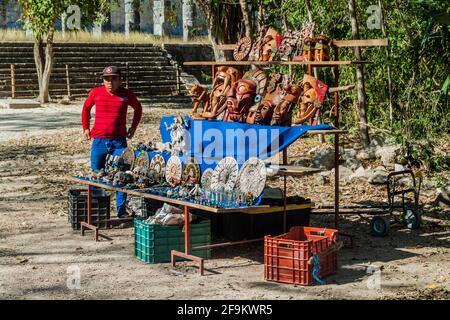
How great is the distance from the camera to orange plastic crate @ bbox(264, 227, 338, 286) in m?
7.45

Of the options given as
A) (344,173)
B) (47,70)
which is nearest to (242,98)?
(344,173)

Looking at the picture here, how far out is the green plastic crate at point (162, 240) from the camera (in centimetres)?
839

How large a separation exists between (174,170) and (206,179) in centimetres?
65

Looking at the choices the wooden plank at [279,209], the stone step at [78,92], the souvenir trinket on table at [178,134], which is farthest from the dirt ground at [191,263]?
the stone step at [78,92]

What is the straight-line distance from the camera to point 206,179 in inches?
343

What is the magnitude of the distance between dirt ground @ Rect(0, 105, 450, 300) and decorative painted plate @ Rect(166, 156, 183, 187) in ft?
2.87

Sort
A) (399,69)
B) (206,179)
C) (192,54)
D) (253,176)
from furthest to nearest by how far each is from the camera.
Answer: (192,54) < (399,69) < (206,179) < (253,176)

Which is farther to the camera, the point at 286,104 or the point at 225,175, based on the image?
the point at 286,104

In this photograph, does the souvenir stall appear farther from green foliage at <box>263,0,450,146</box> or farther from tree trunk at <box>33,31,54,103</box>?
tree trunk at <box>33,31,54,103</box>

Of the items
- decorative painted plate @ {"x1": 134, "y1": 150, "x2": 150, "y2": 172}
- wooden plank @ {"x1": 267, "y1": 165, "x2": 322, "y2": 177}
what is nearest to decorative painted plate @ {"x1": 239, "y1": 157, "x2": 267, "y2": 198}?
wooden plank @ {"x1": 267, "y1": 165, "x2": 322, "y2": 177}

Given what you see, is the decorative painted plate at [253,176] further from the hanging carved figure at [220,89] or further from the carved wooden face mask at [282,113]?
the hanging carved figure at [220,89]

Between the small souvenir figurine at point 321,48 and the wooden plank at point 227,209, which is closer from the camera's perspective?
the wooden plank at point 227,209

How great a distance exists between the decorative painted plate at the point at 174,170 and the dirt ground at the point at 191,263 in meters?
0.87

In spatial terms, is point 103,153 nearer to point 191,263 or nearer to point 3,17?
point 191,263
